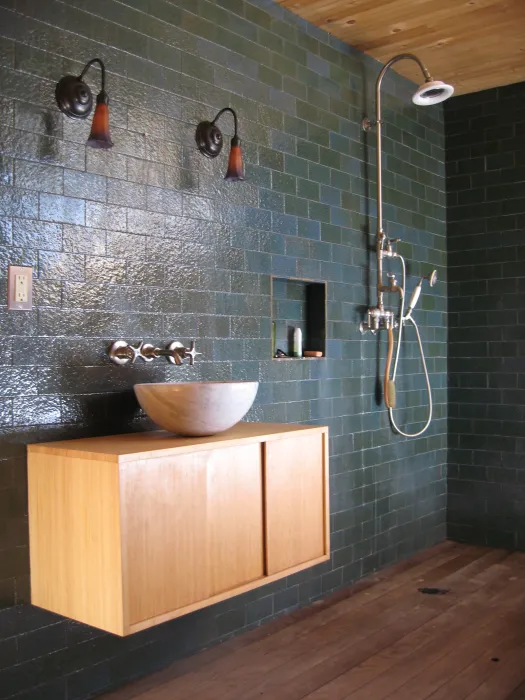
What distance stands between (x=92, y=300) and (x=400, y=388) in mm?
2326

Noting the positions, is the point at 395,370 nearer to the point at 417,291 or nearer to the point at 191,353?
the point at 417,291

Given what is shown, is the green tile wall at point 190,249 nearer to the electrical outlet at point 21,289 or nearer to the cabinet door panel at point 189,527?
the electrical outlet at point 21,289

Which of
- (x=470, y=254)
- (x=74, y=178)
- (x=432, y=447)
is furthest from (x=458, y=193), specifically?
(x=74, y=178)

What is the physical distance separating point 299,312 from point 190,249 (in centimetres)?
94

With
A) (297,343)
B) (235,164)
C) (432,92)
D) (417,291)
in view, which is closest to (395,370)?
(417,291)

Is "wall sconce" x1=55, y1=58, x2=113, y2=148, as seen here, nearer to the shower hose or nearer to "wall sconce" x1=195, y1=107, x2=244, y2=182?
"wall sconce" x1=195, y1=107, x2=244, y2=182

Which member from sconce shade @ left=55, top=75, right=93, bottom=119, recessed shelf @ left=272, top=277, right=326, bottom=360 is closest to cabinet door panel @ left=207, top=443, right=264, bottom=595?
recessed shelf @ left=272, top=277, right=326, bottom=360

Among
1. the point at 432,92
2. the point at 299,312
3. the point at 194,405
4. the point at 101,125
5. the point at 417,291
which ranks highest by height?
the point at 432,92

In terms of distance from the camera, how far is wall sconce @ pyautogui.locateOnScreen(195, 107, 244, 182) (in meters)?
3.02

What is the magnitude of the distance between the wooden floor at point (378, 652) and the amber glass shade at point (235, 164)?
1.96m

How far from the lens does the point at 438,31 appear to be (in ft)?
12.8

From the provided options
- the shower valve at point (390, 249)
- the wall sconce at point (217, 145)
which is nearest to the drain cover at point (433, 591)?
the shower valve at point (390, 249)

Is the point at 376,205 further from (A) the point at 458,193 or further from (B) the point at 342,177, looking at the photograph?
(A) the point at 458,193

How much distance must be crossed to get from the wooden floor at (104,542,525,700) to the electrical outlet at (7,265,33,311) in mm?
1420
